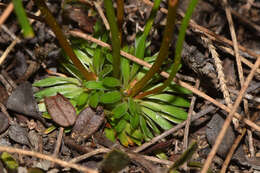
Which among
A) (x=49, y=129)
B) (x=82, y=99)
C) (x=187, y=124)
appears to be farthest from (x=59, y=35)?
(x=187, y=124)

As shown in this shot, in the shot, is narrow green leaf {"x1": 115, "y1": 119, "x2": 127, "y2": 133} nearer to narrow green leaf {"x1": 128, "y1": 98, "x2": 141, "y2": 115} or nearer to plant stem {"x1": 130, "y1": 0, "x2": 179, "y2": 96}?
narrow green leaf {"x1": 128, "y1": 98, "x2": 141, "y2": 115}

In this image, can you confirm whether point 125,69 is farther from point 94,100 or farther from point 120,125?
point 120,125

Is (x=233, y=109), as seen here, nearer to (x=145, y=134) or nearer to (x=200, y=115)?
(x=200, y=115)

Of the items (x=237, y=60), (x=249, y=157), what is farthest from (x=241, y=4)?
(x=249, y=157)

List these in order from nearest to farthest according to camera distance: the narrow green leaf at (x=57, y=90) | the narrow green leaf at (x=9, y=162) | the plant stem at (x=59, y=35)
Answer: the plant stem at (x=59, y=35) < the narrow green leaf at (x=9, y=162) < the narrow green leaf at (x=57, y=90)

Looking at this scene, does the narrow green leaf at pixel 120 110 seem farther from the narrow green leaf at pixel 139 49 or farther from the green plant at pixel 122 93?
the narrow green leaf at pixel 139 49

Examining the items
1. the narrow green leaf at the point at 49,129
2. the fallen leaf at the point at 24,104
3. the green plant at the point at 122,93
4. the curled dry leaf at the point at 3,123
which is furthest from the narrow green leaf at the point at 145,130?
the curled dry leaf at the point at 3,123

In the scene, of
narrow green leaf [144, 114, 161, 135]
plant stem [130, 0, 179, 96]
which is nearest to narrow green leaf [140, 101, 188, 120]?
narrow green leaf [144, 114, 161, 135]
